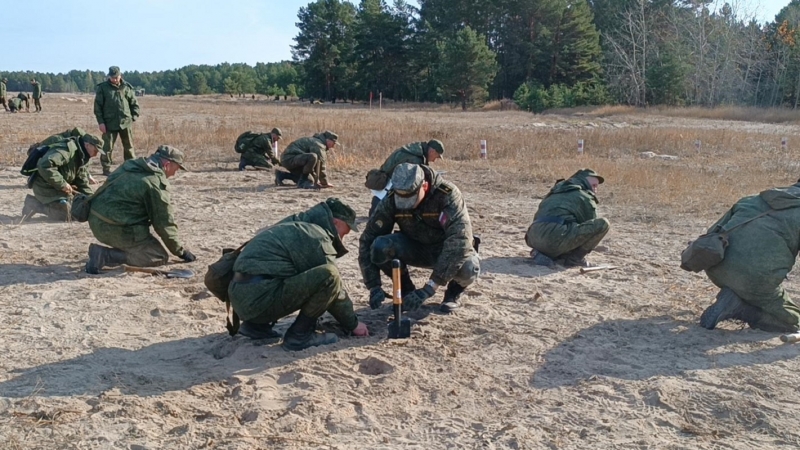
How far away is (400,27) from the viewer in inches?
2438

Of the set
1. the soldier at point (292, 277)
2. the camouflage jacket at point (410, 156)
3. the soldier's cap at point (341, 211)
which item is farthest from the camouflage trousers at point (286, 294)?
the camouflage jacket at point (410, 156)

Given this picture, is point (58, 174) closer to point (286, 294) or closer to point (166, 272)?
point (166, 272)

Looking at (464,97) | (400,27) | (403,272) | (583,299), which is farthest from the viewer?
(400,27)

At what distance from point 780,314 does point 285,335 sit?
164 inches

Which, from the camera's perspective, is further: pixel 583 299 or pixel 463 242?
pixel 583 299

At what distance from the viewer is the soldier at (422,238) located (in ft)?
20.0

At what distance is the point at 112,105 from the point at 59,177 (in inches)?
164

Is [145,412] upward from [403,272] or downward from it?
downward

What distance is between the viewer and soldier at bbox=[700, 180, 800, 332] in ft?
19.8

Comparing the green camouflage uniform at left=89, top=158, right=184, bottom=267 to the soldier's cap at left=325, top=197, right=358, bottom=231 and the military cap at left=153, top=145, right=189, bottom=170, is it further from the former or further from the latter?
the soldier's cap at left=325, top=197, right=358, bottom=231

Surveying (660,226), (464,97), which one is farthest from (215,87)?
(660,226)

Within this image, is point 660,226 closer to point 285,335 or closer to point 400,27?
point 285,335

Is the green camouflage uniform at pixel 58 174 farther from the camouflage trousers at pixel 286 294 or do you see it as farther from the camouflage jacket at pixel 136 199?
the camouflage trousers at pixel 286 294

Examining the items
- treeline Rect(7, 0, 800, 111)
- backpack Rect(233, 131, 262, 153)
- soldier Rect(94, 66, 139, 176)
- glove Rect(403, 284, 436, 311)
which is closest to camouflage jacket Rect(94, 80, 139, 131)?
soldier Rect(94, 66, 139, 176)
